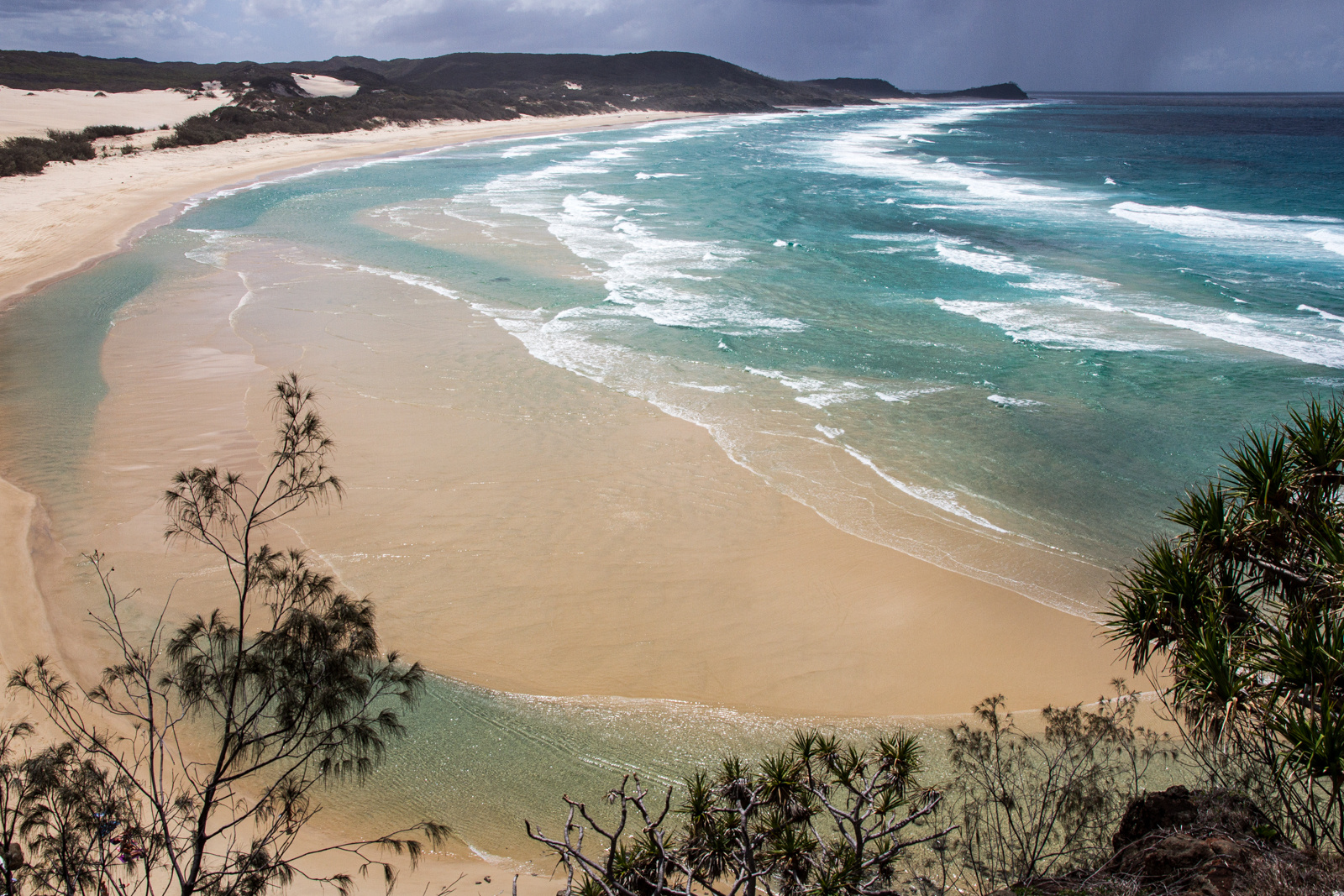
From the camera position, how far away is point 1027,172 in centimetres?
4838

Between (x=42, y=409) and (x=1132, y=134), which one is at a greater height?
(x=1132, y=134)

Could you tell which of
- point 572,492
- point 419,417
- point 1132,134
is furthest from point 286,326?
point 1132,134

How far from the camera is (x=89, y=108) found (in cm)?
Answer: 5397

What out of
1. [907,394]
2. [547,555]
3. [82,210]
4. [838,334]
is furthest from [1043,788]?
[82,210]

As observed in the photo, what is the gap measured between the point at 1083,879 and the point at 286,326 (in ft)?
59.1

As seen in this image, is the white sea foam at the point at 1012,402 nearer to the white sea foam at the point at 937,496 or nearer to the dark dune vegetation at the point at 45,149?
the white sea foam at the point at 937,496

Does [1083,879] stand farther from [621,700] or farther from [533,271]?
[533,271]

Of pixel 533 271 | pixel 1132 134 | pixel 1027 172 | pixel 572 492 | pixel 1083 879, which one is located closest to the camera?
pixel 1083 879

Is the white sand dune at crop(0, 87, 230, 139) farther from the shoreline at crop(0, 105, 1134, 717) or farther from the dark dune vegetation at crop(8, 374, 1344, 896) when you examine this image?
the dark dune vegetation at crop(8, 374, 1344, 896)

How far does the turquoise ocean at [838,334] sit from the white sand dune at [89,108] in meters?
16.1

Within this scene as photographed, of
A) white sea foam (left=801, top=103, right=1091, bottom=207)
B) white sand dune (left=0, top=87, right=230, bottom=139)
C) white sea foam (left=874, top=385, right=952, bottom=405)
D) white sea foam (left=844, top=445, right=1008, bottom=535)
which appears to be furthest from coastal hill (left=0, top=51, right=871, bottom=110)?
white sea foam (left=844, top=445, right=1008, bottom=535)

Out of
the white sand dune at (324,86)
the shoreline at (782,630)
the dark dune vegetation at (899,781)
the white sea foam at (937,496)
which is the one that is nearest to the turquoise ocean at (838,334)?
the white sea foam at (937,496)

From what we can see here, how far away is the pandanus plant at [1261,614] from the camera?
4680 mm

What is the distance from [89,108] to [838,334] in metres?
59.2
